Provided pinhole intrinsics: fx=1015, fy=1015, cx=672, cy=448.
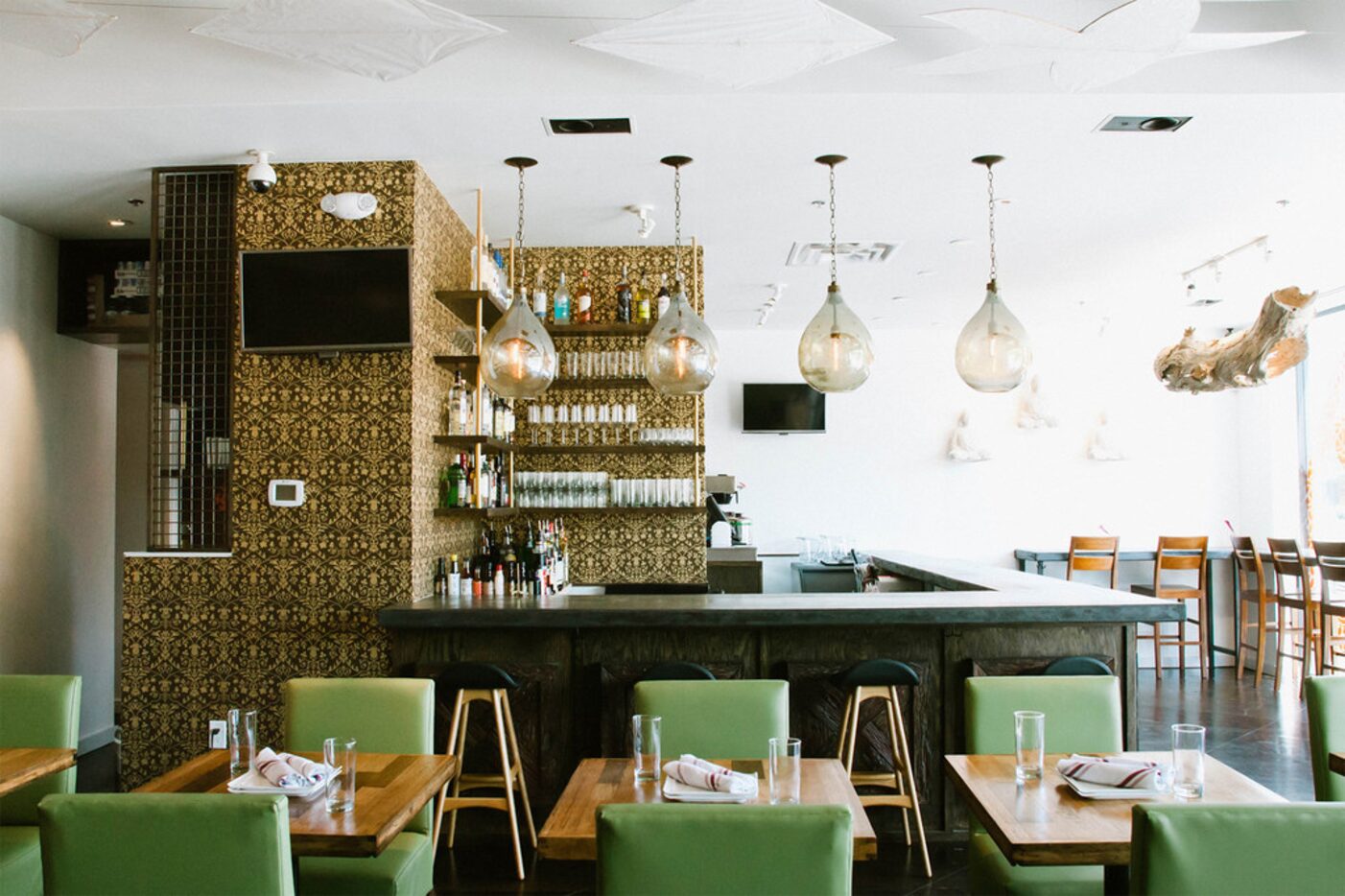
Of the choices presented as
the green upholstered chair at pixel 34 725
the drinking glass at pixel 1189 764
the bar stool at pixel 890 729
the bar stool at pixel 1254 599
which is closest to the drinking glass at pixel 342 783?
the green upholstered chair at pixel 34 725

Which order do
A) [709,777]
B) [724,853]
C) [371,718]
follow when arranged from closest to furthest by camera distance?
[724,853] < [709,777] < [371,718]

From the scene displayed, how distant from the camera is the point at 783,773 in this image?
236 cm

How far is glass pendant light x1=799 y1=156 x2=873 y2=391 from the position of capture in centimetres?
435

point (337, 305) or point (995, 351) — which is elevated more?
point (337, 305)

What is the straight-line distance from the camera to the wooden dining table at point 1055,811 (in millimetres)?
2078

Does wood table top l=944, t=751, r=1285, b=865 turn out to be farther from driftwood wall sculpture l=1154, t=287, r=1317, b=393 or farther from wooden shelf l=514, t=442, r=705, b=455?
wooden shelf l=514, t=442, r=705, b=455

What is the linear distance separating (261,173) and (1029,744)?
3.92m

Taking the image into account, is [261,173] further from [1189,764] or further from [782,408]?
[782,408]

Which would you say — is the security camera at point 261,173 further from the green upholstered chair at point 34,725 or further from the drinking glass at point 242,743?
the drinking glass at point 242,743

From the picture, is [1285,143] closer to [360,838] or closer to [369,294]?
[369,294]

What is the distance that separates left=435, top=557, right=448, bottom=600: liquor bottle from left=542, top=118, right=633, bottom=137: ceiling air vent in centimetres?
219

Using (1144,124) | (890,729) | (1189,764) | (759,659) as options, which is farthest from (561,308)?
(1189,764)

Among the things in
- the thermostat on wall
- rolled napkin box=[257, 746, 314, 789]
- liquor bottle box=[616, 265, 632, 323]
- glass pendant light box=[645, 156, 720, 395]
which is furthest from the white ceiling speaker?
rolled napkin box=[257, 746, 314, 789]

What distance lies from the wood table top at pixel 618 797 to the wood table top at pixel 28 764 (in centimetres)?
145
